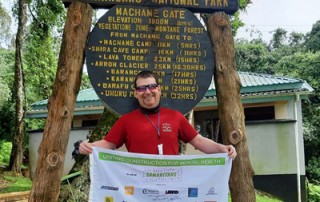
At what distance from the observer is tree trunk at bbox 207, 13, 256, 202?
149 inches

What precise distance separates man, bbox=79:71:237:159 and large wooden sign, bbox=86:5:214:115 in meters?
0.73

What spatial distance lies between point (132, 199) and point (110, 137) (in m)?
0.49

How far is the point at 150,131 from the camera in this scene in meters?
3.13

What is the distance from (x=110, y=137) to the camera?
3162 millimetres

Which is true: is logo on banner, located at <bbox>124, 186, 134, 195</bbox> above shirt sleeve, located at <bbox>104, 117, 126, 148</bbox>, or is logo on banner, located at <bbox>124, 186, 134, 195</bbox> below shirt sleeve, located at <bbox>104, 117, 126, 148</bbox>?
below

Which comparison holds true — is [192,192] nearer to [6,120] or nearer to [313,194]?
[313,194]

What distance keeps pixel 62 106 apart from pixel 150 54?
97cm

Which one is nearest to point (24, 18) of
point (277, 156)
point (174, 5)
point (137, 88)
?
point (277, 156)

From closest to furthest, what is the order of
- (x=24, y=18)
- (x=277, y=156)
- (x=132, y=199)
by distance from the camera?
(x=132, y=199), (x=277, y=156), (x=24, y=18)

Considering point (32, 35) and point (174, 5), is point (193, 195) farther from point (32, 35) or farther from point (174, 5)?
point (32, 35)

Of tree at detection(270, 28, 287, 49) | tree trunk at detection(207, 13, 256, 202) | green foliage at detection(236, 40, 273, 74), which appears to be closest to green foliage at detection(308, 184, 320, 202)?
tree trunk at detection(207, 13, 256, 202)

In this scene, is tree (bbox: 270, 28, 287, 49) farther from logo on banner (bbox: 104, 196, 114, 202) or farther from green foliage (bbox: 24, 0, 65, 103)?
logo on banner (bbox: 104, 196, 114, 202)

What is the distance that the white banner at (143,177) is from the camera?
10.0ft

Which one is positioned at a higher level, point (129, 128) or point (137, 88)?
point (137, 88)
